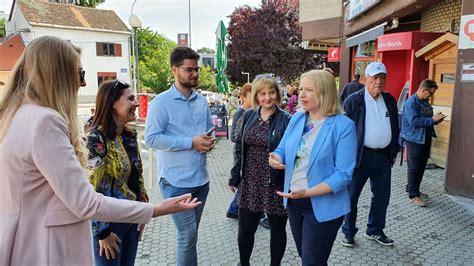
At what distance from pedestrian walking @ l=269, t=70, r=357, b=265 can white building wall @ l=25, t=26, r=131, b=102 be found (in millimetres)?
34100

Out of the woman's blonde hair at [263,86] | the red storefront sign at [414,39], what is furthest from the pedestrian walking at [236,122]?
the red storefront sign at [414,39]

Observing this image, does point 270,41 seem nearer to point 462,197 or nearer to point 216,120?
point 216,120

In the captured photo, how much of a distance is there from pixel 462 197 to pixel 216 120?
659cm

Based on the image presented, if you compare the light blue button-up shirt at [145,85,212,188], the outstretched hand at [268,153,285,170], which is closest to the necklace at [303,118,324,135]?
the outstretched hand at [268,153,285,170]

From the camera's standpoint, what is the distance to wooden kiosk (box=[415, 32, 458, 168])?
293 inches

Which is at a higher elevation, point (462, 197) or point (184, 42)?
point (184, 42)

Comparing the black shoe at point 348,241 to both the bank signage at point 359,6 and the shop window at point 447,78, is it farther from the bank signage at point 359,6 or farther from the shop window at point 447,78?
the bank signage at point 359,6

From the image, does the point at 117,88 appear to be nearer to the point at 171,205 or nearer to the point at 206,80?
the point at 171,205

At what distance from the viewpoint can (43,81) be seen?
154cm

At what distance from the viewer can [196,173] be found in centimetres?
306

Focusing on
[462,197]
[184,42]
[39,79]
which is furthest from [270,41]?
[39,79]

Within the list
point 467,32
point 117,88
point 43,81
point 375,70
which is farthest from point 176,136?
point 467,32

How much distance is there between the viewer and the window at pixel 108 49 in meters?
36.2

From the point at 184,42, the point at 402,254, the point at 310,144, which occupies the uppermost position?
the point at 184,42
